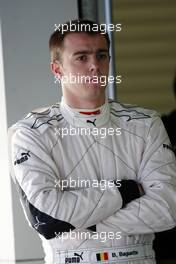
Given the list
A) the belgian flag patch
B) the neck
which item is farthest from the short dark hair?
the belgian flag patch

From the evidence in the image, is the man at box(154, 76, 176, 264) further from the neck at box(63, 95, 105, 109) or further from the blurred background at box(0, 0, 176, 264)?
the neck at box(63, 95, 105, 109)

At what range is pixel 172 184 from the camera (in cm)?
132

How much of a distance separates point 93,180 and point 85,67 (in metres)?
0.29

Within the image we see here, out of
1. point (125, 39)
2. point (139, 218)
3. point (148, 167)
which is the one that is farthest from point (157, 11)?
point (139, 218)

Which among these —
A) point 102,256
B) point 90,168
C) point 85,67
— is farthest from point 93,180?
point 85,67

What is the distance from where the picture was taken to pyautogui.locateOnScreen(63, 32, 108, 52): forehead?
4.53 ft

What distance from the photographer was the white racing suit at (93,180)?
126 centimetres

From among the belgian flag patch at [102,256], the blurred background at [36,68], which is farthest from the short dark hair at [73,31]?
the belgian flag patch at [102,256]

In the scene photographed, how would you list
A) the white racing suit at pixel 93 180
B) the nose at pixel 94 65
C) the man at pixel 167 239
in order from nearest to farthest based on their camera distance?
1. the white racing suit at pixel 93 180
2. the nose at pixel 94 65
3. the man at pixel 167 239

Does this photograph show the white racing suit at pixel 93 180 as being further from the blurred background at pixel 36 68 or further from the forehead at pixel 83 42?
the blurred background at pixel 36 68

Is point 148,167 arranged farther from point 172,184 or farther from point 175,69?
point 175,69

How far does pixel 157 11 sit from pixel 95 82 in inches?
23.2

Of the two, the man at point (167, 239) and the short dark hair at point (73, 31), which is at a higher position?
the short dark hair at point (73, 31)

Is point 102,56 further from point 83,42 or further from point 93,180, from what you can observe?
point 93,180
